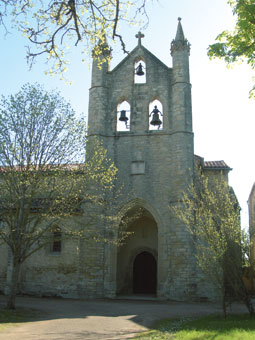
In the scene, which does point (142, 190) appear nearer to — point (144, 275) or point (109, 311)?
point (144, 275)

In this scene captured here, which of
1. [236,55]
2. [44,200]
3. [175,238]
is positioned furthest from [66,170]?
[236,55]

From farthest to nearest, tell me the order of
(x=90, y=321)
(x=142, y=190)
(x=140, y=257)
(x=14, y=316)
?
(x=140, y=257)
(x=142, y=190)
(x=14, y=316)
(x=90, y=321)

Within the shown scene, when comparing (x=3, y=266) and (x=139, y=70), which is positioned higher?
(x=139, y=70)

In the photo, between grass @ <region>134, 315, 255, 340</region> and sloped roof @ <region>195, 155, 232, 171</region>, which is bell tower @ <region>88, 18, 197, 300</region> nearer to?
sloped roof @ <region>195, 155, 232, 171</region>

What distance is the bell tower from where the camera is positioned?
57.3ft

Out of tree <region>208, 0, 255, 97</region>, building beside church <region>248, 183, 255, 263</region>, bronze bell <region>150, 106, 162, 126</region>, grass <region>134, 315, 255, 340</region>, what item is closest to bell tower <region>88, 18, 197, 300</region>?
bronze bell <region>150, 106, 162, 126</region>

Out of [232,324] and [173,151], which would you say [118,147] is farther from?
[232,324]

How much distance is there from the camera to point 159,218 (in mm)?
18062

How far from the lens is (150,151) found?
63.2 feet

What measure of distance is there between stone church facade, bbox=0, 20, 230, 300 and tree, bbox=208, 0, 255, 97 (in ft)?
28.0

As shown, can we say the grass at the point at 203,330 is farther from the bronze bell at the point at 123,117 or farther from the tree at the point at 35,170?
the bronze bell at the point at 123,117

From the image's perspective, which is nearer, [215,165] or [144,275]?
[215,165]

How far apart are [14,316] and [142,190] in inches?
365

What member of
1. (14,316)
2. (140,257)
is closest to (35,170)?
(14,316)
